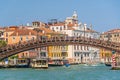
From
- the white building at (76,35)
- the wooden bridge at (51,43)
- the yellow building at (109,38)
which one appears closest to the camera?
the wooden bridge at (51,43)

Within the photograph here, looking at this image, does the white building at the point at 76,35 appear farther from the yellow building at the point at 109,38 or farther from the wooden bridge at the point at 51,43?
the wooden bridge at the point at 51,43

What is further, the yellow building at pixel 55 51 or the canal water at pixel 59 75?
the yellow building at pixel 55 51

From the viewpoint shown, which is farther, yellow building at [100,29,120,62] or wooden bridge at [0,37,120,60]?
yellow building at [100,29,120,62]

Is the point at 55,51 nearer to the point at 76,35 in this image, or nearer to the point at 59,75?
the point at 76,35

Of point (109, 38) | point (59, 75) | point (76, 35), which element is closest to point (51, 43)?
point (59, 75)

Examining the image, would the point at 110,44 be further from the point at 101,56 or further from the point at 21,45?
the point at 101,56

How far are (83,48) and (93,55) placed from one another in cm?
377

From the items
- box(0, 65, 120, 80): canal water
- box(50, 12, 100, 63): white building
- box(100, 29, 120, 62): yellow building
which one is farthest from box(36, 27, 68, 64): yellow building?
box(0, 65, 120, 80): canal water

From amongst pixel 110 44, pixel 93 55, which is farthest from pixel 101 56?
pixel 110 44

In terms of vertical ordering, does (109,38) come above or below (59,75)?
above

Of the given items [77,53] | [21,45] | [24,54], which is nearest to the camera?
[21,45]

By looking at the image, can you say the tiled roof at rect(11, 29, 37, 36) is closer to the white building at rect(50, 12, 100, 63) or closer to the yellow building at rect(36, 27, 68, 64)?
the yellow building at rect(36, 27, 68, 64)

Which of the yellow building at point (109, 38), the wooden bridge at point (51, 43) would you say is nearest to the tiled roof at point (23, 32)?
the yellow building at point (109, 38)

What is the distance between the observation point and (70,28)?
79.9 metres
